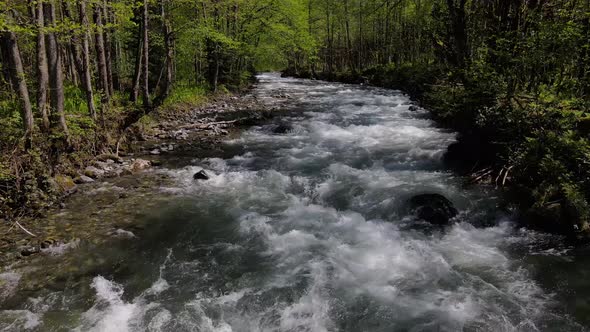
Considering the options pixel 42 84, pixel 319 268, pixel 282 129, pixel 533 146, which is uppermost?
pixel 42 84

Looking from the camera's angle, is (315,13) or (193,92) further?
(315,13)

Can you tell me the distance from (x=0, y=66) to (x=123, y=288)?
10402 mm

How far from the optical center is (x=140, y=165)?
13453 millimetres

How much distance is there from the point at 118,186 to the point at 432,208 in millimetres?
8948

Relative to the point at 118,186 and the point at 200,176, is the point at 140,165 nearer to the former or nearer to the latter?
the point at 118,186

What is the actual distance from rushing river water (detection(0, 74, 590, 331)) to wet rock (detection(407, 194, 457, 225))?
256mm

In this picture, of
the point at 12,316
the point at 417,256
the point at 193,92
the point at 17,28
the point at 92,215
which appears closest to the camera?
the point at 12,316

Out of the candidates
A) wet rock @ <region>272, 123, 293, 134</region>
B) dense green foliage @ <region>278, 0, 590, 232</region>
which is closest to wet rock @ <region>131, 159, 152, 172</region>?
wet rock @ <region>272, 123, 293, 134</region>

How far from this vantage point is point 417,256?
808cm

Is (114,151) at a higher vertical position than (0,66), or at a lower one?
lower

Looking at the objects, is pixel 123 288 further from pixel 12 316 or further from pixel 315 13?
pixel 315 13

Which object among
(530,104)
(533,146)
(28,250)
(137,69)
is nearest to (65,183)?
(28,250)

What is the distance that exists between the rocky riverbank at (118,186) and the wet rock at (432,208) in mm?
6763

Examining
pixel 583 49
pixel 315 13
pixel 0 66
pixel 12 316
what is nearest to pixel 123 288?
pixel 12 316
